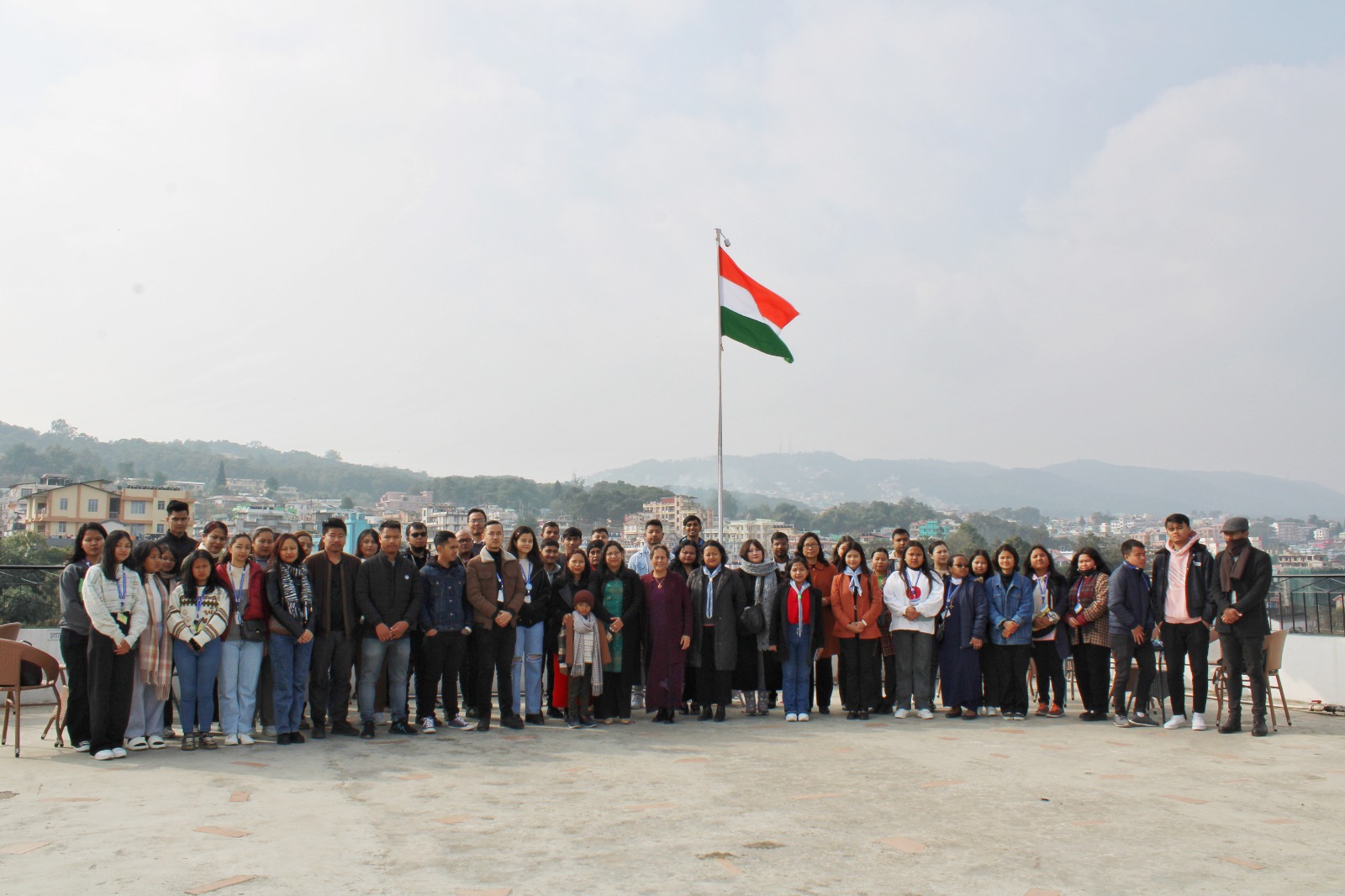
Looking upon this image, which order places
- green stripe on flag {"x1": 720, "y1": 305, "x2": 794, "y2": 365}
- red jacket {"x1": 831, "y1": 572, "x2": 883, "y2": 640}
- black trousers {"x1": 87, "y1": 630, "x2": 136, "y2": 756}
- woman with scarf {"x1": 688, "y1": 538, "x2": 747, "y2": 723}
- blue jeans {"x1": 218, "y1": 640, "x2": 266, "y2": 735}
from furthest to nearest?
green stripe on flag {"x1": 720, "y1": 305, "x2": 794, "y2": 365} < red jacket {"x1": 831, "y1": 572, "x2": 883, "y2": 640} < woman with scarf {"x1": 688, "y1": 538, "x2": 747, "y2": 723} < blue jeans {"x1": 218, "y1": 640, "x2": 266, "y2": 735} < black trousers {"x1": 87, "y1": 630, "x2": 136, "y2": 756}

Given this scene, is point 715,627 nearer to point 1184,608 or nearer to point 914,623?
point 914,623

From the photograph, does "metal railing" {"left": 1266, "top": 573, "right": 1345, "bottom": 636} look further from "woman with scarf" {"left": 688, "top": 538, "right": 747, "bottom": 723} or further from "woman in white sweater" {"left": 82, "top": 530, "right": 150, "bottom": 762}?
"woman in white sweater" {"left": 82, "top": 530, "right": 150, "bottom": 762}

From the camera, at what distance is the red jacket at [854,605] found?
8.52 metres

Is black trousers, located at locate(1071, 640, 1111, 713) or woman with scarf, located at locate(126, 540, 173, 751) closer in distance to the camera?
woman with scarf, located at locate(126, 540, 173, 751)

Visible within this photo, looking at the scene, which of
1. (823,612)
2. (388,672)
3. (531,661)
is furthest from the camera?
(823,612)

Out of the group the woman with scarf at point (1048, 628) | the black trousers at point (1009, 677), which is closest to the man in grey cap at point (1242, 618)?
the woman with scarf at point (1048, 628)

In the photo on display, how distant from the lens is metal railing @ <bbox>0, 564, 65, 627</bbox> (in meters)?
9.79

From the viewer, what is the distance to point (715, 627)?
8.41 m

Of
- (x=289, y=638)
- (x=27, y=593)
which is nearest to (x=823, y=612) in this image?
(x=289, y=638)

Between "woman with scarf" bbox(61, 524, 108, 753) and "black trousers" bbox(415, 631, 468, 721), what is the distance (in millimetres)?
2353

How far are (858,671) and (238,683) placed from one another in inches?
205

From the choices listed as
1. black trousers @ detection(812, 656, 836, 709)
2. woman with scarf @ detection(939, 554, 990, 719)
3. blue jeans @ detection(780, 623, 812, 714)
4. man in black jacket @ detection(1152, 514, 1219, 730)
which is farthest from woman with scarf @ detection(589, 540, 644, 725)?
man in black jacket @ detection(1152, 514, 1219, 730)

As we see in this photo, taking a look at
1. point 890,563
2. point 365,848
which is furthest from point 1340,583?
point 365,848

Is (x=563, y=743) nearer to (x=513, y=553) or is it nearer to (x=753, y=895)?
(x=513, y=553)
